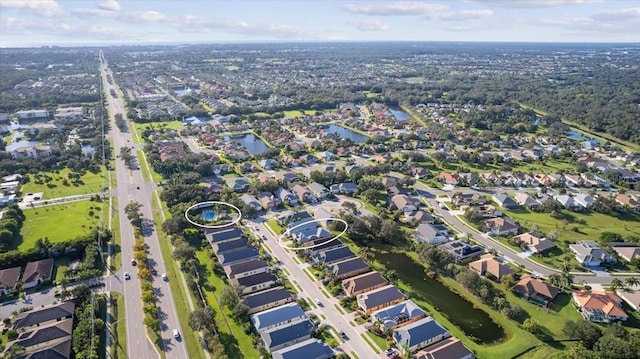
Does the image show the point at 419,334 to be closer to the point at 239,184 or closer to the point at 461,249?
the point at 461,249

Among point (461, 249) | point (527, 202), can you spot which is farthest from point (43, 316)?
point (527, 202)

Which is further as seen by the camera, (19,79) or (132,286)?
(19,79)

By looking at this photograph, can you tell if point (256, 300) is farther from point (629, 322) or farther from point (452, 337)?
point (629, 322)

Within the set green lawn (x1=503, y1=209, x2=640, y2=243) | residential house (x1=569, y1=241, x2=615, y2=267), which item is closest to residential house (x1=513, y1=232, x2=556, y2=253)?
residential house (x1=569, y1=241, x2=615, y2=267)

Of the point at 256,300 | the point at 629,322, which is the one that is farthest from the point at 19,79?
the point at 629,322

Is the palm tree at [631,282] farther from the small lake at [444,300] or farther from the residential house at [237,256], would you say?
the residential house at [237,256]

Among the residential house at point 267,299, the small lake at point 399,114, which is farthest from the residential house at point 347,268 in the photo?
the small lake at point 399,114
